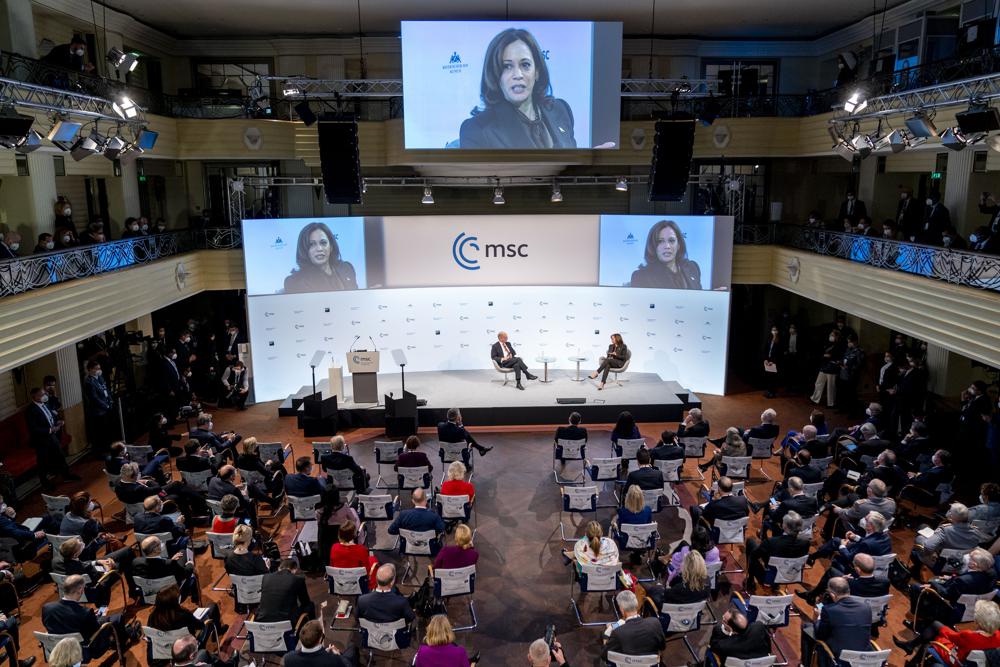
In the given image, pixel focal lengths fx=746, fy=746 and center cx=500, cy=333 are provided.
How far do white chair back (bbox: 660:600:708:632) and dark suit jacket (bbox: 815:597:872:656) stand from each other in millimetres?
1019

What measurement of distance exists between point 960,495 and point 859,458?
182cm

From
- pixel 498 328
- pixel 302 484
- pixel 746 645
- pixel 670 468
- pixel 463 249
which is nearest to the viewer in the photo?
pixel 746 645

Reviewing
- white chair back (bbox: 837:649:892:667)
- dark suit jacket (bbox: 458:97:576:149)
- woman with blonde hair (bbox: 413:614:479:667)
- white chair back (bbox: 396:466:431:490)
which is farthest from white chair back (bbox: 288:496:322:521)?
dark suit jacket (bbox: 458:97:576:149)

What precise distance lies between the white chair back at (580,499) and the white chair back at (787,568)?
215 centimetres

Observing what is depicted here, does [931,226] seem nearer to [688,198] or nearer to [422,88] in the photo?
[688,198]

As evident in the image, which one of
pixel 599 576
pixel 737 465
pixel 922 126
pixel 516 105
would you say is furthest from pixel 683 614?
pixel 516 105

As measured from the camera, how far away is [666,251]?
15.6m

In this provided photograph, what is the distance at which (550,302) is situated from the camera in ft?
54.0

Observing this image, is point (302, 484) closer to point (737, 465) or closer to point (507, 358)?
point (737, 465)

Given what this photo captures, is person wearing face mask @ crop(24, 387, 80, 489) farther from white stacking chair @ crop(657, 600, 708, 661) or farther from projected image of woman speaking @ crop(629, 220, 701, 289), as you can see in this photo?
projected image of woman speaking @ crop(629, 220, 701, 289)

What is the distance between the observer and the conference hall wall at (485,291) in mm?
15312

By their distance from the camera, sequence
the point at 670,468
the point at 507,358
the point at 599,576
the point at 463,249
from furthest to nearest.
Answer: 1. the point at 463,249
2. the point at 507,358
3. the point at 670,468
4. the point at 599,576

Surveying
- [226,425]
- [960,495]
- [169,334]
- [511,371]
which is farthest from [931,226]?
A: [169,334]

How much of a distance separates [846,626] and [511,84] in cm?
1037
